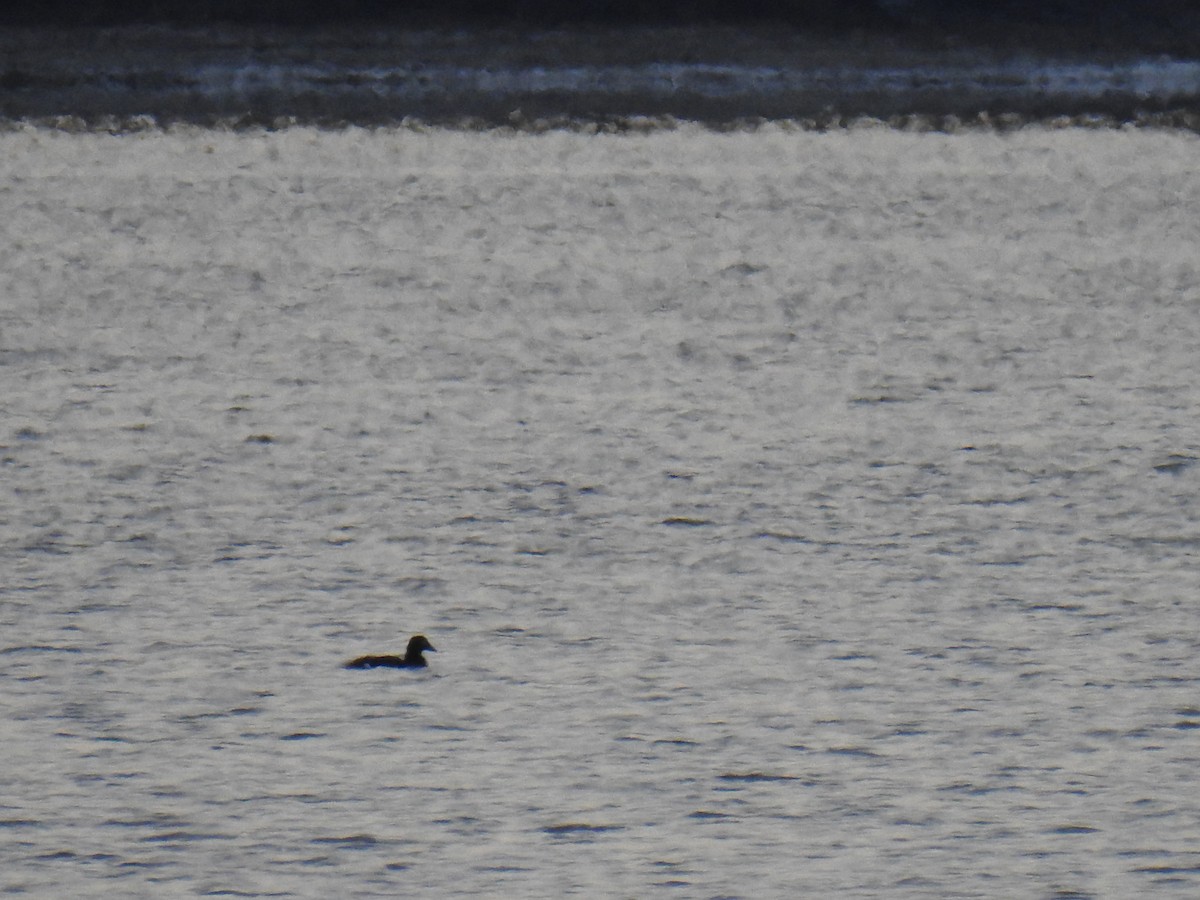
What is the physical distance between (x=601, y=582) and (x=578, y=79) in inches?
1301

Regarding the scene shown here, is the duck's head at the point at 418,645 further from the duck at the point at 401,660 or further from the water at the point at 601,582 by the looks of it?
the water at the point at 601,582

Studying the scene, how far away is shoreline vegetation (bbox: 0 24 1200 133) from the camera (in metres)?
34.8

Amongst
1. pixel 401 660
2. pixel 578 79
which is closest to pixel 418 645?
pixel 401 660

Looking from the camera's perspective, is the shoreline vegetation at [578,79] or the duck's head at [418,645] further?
the shoreline vegetation at [578,79]

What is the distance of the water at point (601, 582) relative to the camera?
19.0 feet

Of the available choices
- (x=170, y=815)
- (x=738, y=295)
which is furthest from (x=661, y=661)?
(x=738, y=295)

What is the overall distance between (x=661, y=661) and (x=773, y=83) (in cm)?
3303

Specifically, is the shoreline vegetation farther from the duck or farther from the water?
the duck

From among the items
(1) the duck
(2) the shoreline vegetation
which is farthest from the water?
(2) the shoreline vegetation

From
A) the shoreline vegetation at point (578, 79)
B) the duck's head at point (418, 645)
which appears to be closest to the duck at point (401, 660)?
the duck's head at point (418, 645)

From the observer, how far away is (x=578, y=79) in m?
40.5

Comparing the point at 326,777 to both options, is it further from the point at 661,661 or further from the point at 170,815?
the point at 661,661

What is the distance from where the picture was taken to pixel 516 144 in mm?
31047

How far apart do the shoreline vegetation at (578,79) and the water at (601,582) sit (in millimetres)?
17204
